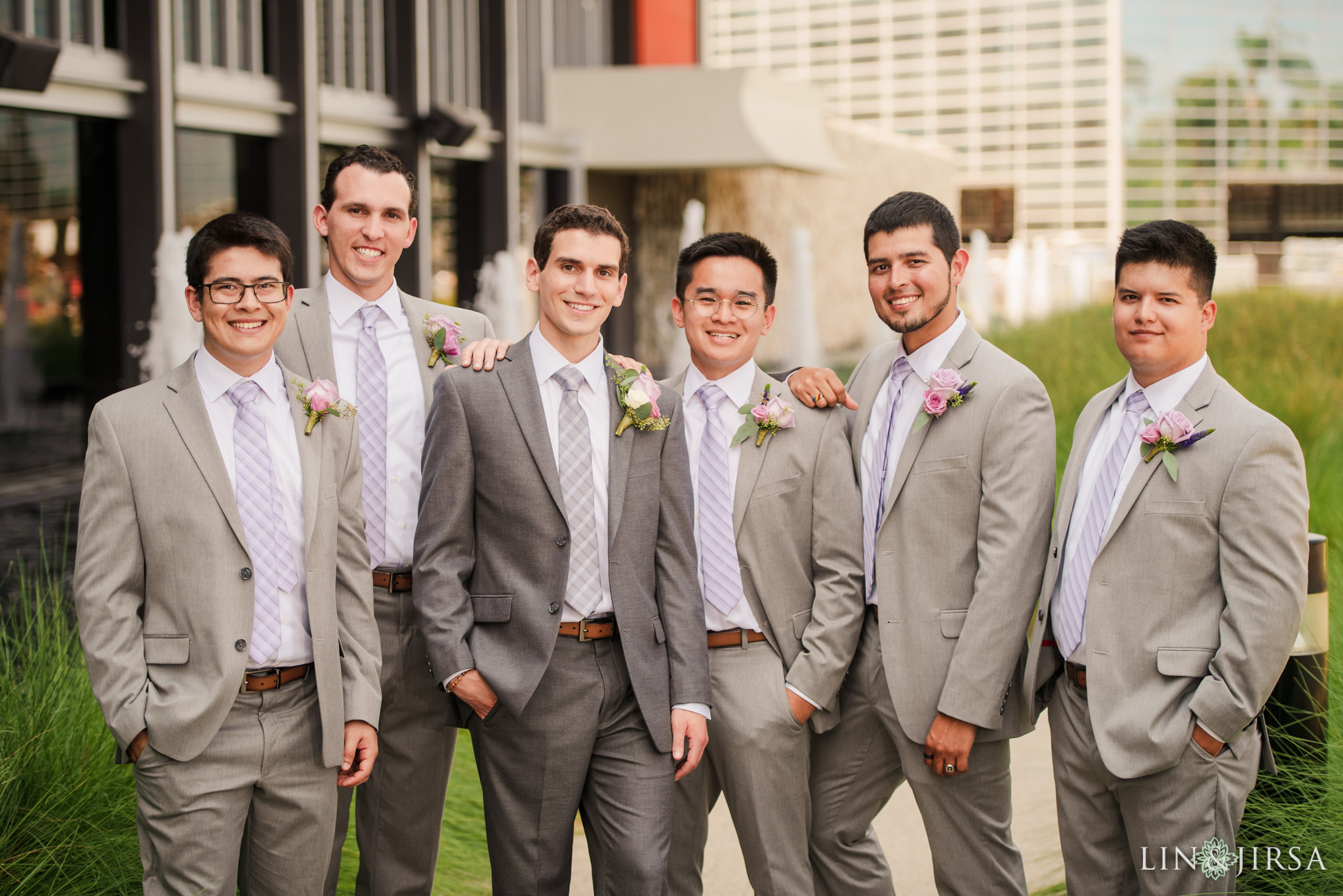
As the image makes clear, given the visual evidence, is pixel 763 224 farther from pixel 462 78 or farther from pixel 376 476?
pixel 376 476

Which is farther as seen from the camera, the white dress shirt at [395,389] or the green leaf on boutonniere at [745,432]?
the white dress shirt at [395,389]

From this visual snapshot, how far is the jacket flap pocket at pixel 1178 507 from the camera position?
10.3ft

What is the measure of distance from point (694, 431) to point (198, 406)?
146cm

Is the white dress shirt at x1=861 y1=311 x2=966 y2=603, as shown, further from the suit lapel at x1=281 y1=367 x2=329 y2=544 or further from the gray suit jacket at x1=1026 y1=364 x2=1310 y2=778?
the suit lapel at x1=281 y1=367 x2=329 y2=544

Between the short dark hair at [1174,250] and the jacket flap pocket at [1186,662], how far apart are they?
3.13ft

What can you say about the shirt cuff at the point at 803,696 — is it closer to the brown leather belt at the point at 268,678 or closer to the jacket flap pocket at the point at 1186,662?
the jacket flap pocket at the point at 1186,662

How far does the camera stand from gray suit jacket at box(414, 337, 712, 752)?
3264mm

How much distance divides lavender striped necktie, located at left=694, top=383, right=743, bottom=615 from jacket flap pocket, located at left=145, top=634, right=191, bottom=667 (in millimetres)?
1455

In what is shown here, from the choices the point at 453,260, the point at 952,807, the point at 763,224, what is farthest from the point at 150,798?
the point at 763,224

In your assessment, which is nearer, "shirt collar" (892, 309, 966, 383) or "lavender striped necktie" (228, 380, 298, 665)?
"lavender striped necktie" (228, 380, 298, 665)

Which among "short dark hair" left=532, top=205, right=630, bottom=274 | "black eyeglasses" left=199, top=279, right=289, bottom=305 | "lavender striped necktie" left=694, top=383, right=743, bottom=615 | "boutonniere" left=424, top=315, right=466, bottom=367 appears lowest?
"lavender striped necktie" left=694, top=383, right=743, bottom=615

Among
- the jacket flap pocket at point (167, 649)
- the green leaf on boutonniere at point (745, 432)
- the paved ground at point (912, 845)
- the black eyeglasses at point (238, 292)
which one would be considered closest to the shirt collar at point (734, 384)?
the green leaf on boutonniere at point (745, 432)

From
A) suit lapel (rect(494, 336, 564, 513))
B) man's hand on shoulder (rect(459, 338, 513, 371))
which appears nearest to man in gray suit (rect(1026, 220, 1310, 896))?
suit lapel (rect(494, 336, 564, 513))

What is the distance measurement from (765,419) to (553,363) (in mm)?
663
